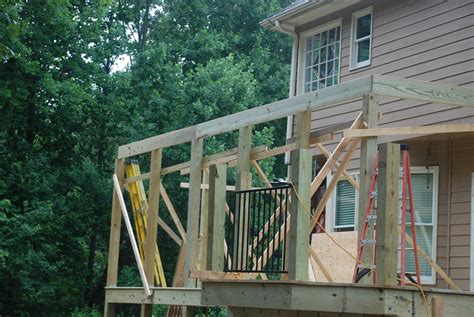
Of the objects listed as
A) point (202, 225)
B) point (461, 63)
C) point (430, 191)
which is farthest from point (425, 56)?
point (202, 225)

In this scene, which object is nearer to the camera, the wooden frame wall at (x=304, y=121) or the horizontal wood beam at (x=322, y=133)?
the wooden frame wall at (x=304, y=121)

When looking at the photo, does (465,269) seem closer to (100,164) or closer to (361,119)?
(361,119)

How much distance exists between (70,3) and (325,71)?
10214 mm

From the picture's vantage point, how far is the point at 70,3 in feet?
75.5

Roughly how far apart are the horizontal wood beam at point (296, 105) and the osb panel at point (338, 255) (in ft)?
7.91

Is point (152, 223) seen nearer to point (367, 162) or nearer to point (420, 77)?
point (420, 77)

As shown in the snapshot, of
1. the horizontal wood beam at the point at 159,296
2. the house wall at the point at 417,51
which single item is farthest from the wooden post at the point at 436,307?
the horizontal wood beam at the point at 159,296

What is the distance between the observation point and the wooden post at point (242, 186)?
9.40 metres

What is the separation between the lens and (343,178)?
1356 centimetres

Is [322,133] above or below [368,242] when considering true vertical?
above

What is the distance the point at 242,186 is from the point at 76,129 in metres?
13.3

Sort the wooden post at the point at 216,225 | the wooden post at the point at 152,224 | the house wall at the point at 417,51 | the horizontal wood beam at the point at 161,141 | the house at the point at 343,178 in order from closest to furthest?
1. the house at the point at 343,178
2. the wooden post at the point at 216,225
3. the house wall at the point at 417,51
4. the horizontal wood beam at the point at 161,141
5. the wooden post at the point at 152,224

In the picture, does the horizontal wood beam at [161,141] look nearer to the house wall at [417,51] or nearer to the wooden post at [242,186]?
the wooden post at [242,186]

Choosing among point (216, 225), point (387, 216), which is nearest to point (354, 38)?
point (216, 225)
